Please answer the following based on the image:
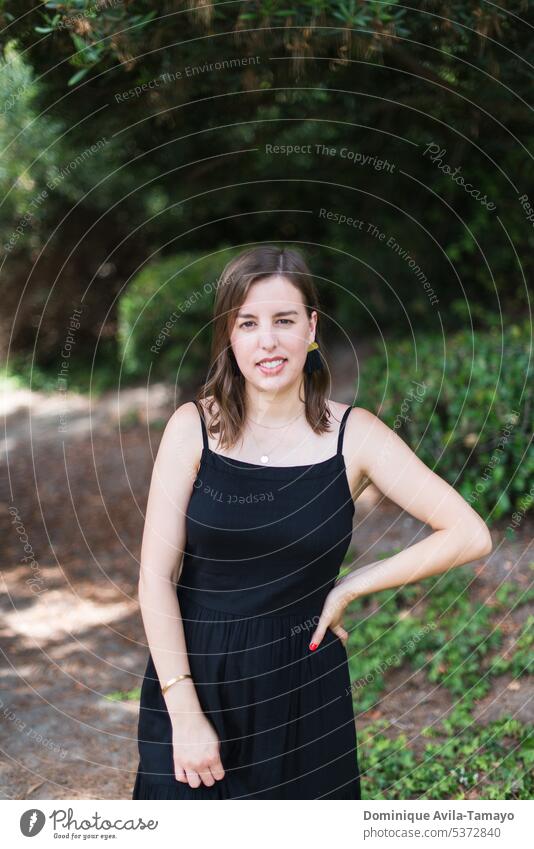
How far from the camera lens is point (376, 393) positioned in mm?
6418

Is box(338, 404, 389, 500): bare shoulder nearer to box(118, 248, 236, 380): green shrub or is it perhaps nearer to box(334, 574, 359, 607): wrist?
box(334, 574, 359, 607): wrist

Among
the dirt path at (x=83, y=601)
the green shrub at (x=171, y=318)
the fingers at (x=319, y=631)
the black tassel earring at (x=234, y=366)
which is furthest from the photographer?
the green shrub at (x=171, y=318)

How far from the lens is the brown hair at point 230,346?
7.31 feet

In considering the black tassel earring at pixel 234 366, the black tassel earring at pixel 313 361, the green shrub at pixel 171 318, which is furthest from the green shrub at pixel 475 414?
the green shrub at pixel 171 318

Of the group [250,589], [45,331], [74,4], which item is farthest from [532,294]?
[45,331]

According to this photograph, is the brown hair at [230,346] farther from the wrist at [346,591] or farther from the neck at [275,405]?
the wrist at [346,591]

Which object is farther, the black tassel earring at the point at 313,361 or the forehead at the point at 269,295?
the black tassel earring at the point at 313,361

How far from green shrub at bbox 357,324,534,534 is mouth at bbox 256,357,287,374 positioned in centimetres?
310

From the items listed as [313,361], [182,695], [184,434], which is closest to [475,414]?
[313,361]

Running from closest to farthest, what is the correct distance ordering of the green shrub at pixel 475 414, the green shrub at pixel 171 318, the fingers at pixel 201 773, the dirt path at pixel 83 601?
the fingers at pixel 201 773 < the dirt path at pixel 83 601 < the green shrub at pixel 475 414 < the green shrub at pixel 171 318

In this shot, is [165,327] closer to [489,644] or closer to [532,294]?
[532,294]

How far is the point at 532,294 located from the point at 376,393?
284 centimetres

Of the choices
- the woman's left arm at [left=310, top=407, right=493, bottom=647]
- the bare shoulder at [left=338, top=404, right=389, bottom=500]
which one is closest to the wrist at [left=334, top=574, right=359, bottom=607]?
the woman's left arm at [left=310, top=407, right=493, bottom=647]

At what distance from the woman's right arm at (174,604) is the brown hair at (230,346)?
0.47 ft
